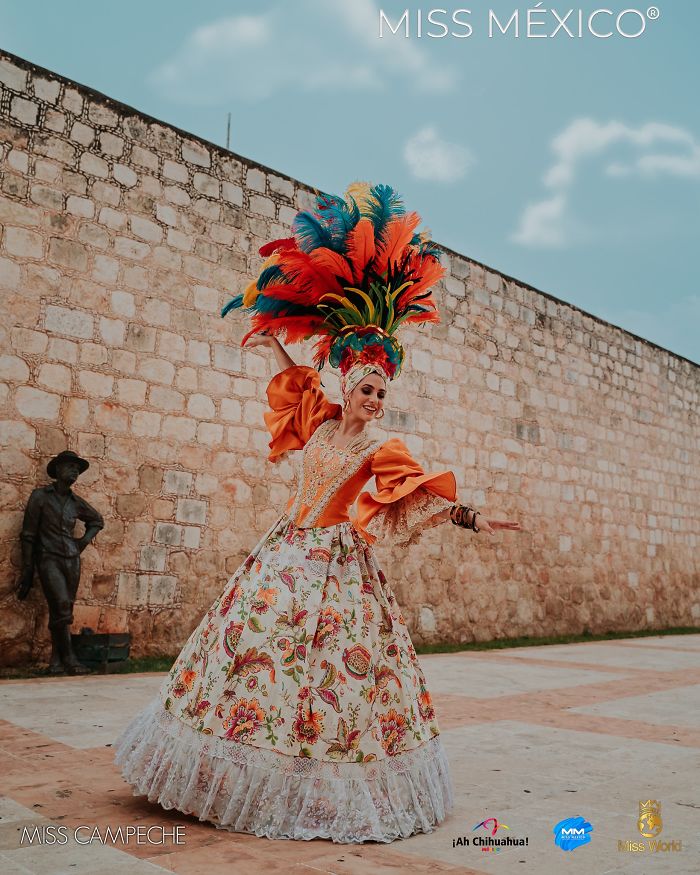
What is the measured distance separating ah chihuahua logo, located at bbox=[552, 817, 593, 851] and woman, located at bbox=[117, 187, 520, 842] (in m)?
0.33

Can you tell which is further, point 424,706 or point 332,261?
point 332,261

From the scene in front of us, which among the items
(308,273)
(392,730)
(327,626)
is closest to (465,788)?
(392,730)

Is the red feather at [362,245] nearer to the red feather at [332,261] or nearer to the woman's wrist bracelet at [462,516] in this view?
the red feather at [332,261]

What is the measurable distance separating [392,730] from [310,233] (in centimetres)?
160

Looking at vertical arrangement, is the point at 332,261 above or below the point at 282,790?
above

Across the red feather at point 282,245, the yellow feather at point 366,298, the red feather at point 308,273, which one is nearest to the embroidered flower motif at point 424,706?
the yellow feather at point 366,298

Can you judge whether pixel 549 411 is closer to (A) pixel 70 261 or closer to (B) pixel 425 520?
(A) pixel 70 261

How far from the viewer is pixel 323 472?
2.68 m

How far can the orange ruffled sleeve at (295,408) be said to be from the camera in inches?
115

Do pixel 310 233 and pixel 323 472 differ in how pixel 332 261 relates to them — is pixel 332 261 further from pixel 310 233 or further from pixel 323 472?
pixel 323 472

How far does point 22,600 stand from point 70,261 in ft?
7.55

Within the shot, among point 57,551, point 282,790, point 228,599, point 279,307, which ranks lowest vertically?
point 282,790

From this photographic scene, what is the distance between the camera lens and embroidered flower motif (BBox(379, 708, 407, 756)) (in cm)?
234

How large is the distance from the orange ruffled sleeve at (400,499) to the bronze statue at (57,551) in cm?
319
